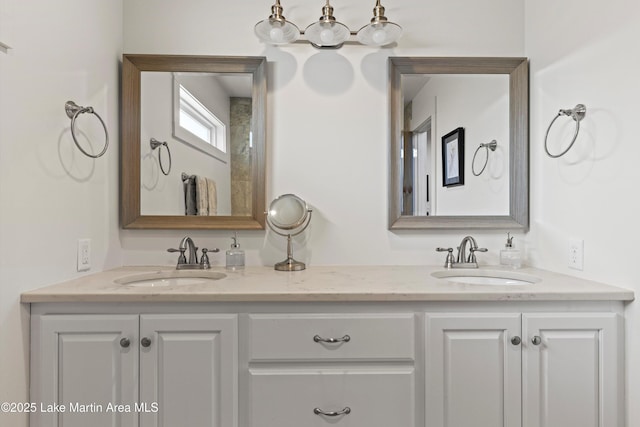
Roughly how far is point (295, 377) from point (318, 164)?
3.27 feet

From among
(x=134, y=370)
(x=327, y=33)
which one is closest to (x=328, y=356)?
(x=134, y=370)

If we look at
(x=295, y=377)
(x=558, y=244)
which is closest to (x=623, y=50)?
(x=558, y=244)

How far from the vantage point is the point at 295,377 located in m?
1.22

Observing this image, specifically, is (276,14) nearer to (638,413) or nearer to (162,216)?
(162,216)

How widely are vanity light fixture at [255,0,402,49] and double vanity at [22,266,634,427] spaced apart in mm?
1178

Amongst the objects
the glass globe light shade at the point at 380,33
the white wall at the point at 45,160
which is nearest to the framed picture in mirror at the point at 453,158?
the glass globe light shade at the point at 380,33

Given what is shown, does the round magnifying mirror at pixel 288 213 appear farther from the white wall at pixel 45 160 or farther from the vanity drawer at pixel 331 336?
the white wall at pixel 45 160

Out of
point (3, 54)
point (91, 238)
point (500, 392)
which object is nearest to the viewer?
point (3, 54)

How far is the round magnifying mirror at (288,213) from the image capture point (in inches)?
66.4

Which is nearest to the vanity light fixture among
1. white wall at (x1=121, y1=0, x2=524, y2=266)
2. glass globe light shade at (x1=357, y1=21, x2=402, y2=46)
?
glass globe light shade at (x1=357, y1=21, x2=402, y2=46)

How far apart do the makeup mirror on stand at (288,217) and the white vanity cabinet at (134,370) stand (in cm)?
52

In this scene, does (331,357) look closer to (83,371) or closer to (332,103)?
(83,371)

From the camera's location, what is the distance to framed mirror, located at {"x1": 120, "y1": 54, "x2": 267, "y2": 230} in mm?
1764

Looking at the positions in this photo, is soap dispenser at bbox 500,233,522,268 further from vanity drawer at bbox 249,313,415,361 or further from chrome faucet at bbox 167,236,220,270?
chrome faucet at bbox 167,236,220,270
